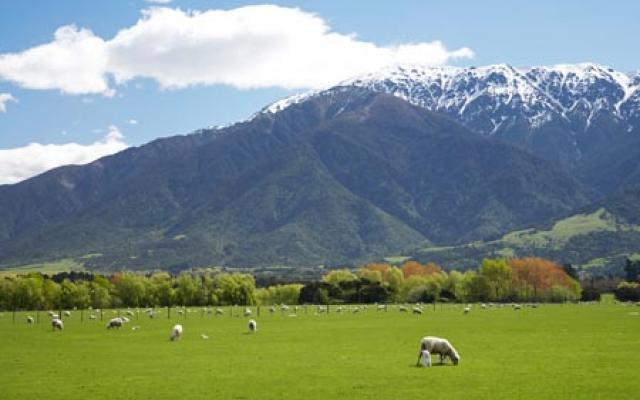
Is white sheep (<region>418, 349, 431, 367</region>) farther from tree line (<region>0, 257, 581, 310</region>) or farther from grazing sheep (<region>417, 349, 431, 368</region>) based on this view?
tree line (<region>0, 257, 581, 310</region>)

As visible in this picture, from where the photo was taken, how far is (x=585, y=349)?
141ft

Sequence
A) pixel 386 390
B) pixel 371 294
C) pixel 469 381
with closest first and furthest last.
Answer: pixel 386 390 < pixel 469 381 < pixel 371 294

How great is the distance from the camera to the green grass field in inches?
1130

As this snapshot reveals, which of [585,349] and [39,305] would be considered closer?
[585,349]

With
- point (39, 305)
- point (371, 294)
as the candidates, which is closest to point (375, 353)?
point (39, 305)

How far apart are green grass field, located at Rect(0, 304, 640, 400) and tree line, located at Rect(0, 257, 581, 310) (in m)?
71.0

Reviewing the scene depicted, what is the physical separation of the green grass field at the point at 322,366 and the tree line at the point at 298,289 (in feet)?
233

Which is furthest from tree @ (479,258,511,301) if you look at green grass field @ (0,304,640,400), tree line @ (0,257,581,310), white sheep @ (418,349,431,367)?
white sheep @ (418,349,431,367)

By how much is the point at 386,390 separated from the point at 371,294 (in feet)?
401

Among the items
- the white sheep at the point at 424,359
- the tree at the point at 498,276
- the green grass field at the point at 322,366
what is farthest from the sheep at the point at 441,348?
the tree at the point at 498,276

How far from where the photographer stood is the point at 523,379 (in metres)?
30.9

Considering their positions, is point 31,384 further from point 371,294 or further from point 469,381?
point 371,294

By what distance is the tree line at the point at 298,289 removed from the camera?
422ft

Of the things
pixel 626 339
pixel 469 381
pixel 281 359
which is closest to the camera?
pixel 469 381
